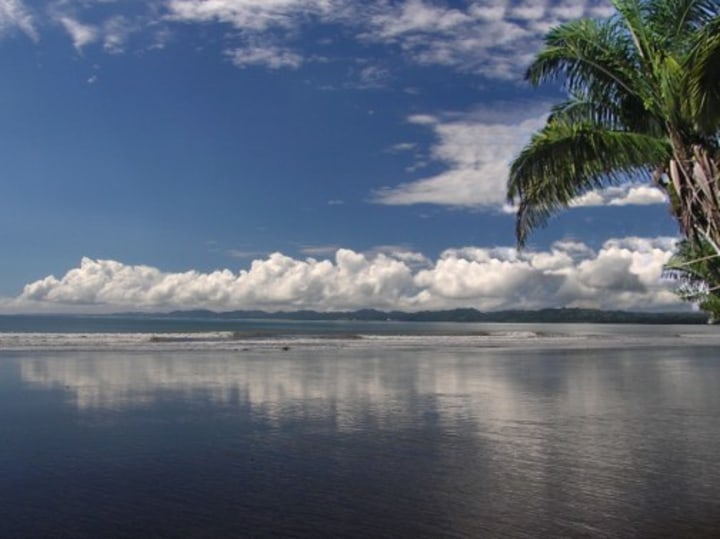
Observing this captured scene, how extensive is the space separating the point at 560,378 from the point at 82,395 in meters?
12.5

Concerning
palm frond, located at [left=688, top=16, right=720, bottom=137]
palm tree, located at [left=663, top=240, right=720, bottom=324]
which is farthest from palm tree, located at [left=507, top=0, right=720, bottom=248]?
palm tree, located at [left=663, top=240, right=720, bottom=324]

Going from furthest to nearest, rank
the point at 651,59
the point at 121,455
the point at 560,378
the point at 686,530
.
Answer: the point at 560,378 < the point at 651,59 < the point at 121,455 < the point at 686,530

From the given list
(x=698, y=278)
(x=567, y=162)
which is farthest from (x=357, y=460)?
(x=698, y=278)

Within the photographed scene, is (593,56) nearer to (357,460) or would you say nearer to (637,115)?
(637,115)

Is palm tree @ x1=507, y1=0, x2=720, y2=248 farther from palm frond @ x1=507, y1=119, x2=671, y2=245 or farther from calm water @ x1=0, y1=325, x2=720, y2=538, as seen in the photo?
calm water @ x1=0, y1=325, x2=720, y2=538

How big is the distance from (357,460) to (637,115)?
6.45 m

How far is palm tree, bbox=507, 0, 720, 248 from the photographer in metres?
7.98

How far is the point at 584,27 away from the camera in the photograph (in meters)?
9.82

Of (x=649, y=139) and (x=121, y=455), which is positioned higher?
(x=649, y=139)

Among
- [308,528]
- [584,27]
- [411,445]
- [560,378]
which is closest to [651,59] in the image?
[584,27]

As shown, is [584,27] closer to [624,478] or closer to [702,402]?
[624,478]

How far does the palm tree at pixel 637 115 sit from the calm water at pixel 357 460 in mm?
3108

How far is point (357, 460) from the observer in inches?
327

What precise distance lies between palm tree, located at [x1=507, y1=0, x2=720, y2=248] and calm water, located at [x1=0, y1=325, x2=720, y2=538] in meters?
3.11
